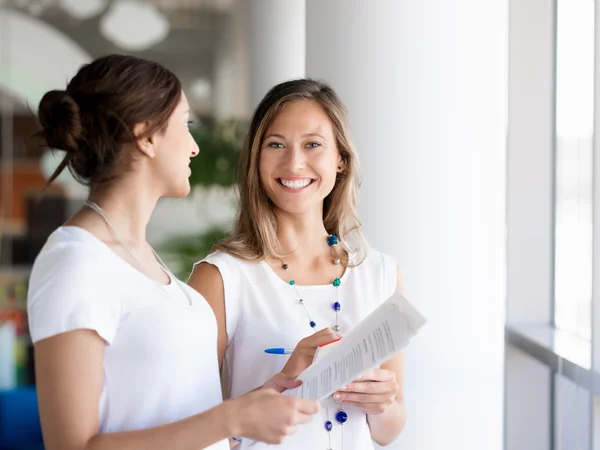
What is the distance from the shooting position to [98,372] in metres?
1.12

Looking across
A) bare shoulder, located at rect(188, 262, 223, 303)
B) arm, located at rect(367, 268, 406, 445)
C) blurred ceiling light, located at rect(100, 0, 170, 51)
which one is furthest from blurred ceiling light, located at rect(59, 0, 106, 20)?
arm, located at rect(367, 268, 406, 445)

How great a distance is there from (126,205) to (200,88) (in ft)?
15.2

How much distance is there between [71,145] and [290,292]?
77 cm

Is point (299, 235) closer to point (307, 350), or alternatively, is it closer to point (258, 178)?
point (258, 178)

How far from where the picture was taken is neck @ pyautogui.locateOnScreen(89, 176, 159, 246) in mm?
1272

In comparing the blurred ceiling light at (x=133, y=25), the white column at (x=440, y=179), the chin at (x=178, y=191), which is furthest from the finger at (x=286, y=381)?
the blurred ceiling light at (x=133, y=25)

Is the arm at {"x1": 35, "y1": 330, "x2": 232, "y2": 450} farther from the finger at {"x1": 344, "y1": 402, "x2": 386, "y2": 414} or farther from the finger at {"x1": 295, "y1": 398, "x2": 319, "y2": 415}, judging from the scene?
the finger at {"x1": 344, "y1": 402, "x2": 386, "y2": 414}

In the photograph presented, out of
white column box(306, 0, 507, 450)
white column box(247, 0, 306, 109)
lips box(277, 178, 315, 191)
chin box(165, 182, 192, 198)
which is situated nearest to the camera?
chin box(165, 182, 192, 198)

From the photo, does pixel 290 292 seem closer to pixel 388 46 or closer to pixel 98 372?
pixel 98 372

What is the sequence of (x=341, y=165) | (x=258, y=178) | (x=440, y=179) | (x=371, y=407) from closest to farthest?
(x=371, y=407), (x=258, y=178), (x=341, y=165), (x=440, y=179)

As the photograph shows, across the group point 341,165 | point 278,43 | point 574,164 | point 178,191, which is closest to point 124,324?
point 178,191

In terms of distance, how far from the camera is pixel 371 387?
160cm

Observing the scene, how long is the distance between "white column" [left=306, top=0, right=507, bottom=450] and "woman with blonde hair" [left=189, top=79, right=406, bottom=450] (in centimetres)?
30

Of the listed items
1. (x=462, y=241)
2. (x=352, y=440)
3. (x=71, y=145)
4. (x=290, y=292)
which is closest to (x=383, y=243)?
(x=462, y=241)
